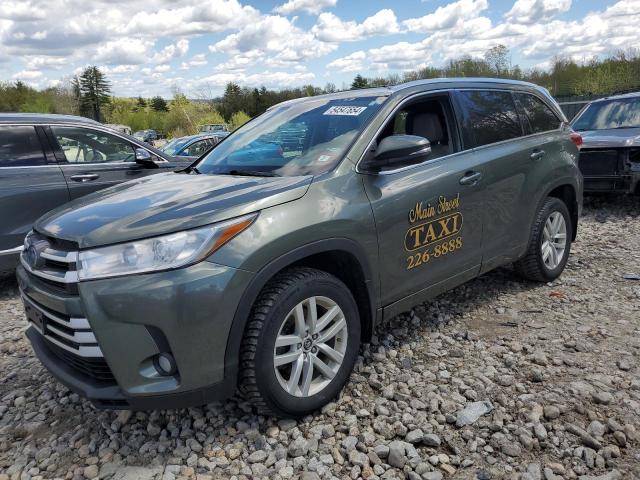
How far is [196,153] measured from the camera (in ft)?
35.3

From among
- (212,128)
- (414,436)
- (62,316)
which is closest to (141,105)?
(212,128)

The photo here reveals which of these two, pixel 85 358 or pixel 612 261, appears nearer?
pixel 85 358

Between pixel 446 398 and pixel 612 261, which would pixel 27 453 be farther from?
pixel 612 261

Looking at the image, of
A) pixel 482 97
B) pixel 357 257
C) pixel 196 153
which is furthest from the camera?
pixel 196 153

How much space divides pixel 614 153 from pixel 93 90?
108m

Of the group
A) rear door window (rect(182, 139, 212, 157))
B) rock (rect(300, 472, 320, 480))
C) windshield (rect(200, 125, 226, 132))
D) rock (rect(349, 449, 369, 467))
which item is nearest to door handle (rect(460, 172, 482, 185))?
rock (rect(349, 449, 369, 467))

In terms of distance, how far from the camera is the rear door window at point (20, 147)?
16.6 ft

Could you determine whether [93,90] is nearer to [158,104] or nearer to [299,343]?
[158,104]

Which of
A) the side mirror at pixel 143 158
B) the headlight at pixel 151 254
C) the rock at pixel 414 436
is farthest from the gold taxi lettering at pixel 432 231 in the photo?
the side mirror at pixel 143 158

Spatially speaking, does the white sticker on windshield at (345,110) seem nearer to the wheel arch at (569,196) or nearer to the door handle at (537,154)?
the door handle at (537,154)

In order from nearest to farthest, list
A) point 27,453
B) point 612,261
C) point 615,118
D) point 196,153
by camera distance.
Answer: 1. point 27,453
2. point 612,261
3. point 615,118
4. point 196,153

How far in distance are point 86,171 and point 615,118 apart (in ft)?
25.8

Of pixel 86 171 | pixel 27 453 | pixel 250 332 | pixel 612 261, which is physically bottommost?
pixel 612 261

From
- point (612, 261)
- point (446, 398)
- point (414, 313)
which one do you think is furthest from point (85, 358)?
point (612, 261)
